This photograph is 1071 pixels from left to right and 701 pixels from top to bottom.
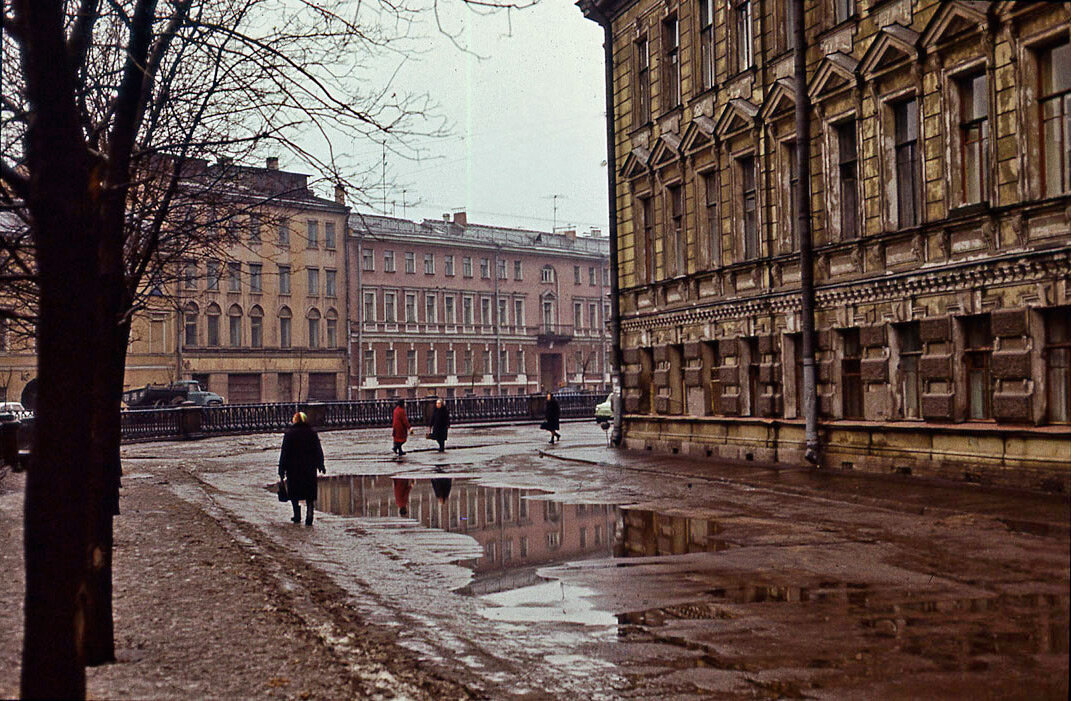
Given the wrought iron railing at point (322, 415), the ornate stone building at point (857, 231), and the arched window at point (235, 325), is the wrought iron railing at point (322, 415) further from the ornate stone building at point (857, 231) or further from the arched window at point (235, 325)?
the ornate stone building at point (857, 231)

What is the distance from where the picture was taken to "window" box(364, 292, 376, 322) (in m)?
73.6

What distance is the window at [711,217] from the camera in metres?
25.4

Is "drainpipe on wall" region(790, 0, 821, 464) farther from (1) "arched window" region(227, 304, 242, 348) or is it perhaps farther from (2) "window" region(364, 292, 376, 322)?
(2) "window" region(364, 292, 376, 322)

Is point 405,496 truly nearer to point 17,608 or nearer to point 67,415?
point 17,608

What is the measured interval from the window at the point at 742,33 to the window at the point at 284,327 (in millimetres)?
51235

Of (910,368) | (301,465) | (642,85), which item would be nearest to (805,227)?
(910,368)

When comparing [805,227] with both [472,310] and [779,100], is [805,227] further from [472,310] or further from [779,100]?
[472,310]

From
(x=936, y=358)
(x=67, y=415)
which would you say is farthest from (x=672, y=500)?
(x=67, y=415)

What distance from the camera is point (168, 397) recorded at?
58031 millimetres

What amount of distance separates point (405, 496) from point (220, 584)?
9.60 meters

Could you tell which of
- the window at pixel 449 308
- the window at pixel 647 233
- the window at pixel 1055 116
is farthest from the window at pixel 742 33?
the window at pixel 449 308

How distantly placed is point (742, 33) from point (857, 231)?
20.2 ft

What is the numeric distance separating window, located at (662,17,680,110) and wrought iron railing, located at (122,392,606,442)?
2550 cm

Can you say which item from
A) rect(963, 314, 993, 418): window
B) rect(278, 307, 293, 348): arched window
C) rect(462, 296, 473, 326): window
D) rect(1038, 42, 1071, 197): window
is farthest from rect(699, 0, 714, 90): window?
rect(462, 296, 473, 326): window
